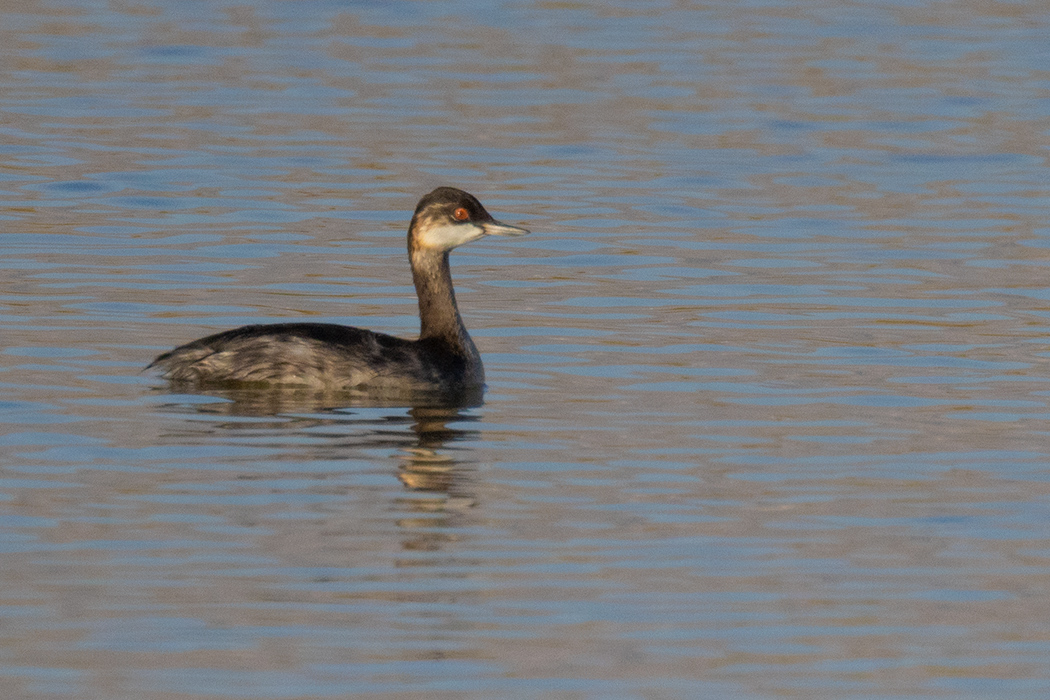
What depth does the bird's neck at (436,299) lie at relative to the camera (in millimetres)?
14234

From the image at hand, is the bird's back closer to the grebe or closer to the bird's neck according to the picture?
the grebe

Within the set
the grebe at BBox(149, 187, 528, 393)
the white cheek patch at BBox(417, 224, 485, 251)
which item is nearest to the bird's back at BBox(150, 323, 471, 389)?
the grebe at BBox(149, 187, 528, 393)

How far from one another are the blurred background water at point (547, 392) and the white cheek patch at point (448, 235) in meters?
0.87

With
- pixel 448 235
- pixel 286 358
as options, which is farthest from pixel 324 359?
pixel 448 235

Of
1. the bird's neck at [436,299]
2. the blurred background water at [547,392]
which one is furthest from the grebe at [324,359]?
the blurred background water at [547,392]

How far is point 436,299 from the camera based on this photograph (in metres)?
14.5

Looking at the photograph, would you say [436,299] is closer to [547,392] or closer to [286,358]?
[547,392]

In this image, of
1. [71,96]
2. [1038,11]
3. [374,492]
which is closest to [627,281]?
[374,492]

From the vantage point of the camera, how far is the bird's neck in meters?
14.2

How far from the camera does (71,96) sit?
28219 mm

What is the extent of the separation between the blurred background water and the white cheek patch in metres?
0.87

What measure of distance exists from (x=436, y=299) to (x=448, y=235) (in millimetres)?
434

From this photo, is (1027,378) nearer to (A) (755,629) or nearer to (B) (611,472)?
(B) (611,472)

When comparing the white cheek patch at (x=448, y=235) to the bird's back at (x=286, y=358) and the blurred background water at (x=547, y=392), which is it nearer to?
the blurred background water at (x=547, y=392)
